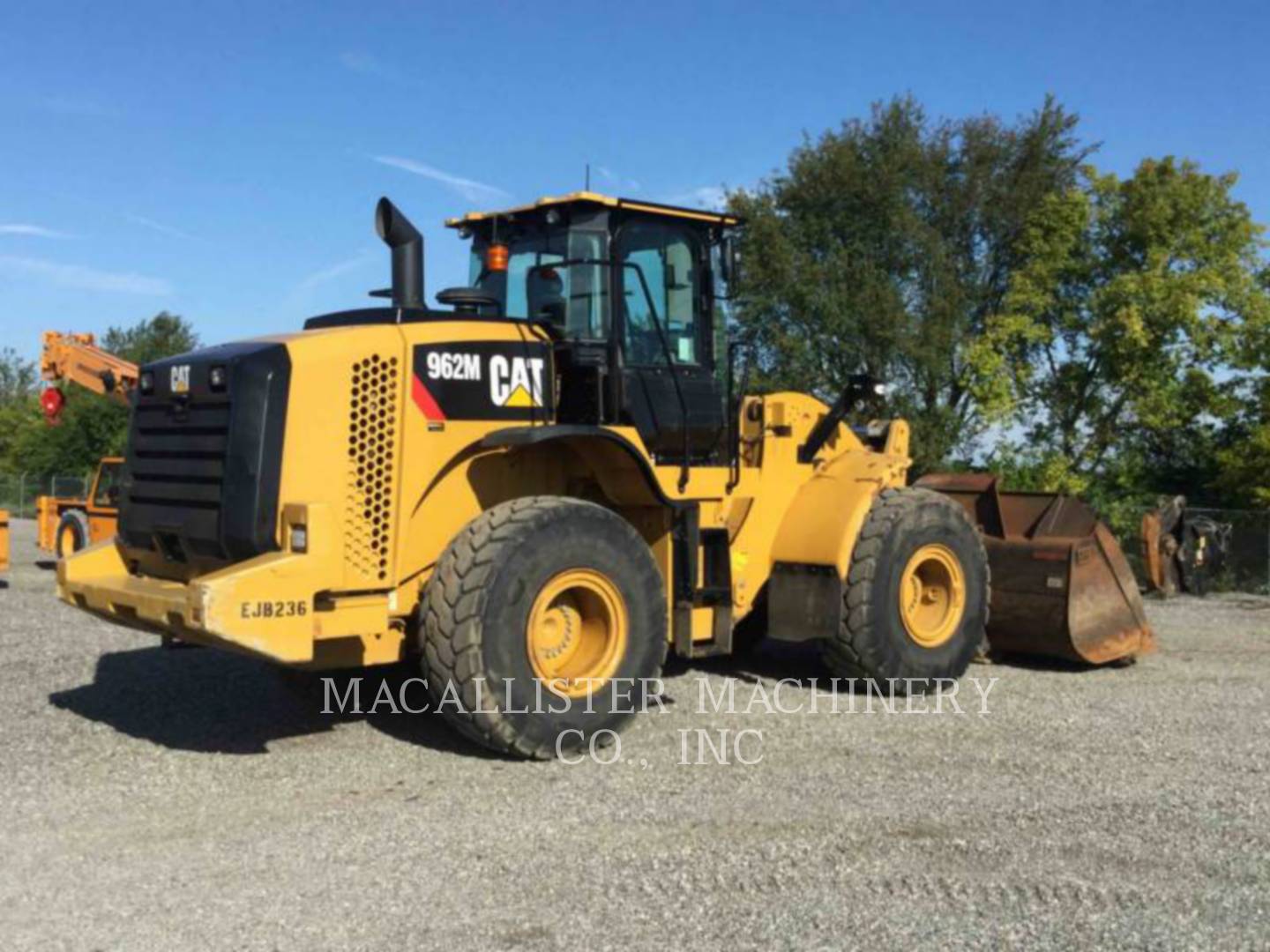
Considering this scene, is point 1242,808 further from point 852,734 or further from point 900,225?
point 900,225

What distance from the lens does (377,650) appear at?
21.8 ft

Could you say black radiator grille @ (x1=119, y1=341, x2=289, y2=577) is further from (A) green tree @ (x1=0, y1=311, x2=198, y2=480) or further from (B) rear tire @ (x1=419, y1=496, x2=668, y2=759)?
(A) green tree @ (x1=0, y1=311, x2=198, y2=480)

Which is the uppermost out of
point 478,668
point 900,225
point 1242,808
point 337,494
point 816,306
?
point 900,225

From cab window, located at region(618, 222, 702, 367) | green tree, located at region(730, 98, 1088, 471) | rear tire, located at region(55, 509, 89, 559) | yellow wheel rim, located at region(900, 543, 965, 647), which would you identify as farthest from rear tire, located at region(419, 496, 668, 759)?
green tree, located at region(730, 98, 1088, 471)

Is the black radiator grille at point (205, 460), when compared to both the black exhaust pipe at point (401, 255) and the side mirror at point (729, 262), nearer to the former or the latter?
the black exhaust pipe at point (401, 255)

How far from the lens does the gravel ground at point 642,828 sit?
15.0 ft

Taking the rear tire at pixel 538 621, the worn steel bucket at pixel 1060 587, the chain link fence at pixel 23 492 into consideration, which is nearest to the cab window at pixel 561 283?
the rear tire at pixel 538 621

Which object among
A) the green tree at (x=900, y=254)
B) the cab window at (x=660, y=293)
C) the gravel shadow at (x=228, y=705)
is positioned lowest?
the gravel shadow at (x=228, y=705)

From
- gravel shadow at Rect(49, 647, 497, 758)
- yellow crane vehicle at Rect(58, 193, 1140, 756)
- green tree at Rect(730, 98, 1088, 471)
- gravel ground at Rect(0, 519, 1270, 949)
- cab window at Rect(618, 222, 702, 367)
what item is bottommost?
gravel ground at Rect(0, 519, 1270, 949)

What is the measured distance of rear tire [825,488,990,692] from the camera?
845cm

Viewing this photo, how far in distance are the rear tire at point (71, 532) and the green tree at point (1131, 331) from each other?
647 inches

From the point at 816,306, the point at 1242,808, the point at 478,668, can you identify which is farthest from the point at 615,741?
Result: the point at 816,306

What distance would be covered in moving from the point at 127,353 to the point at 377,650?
159 feet

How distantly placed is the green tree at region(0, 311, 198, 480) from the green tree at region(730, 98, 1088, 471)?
2350 cm
